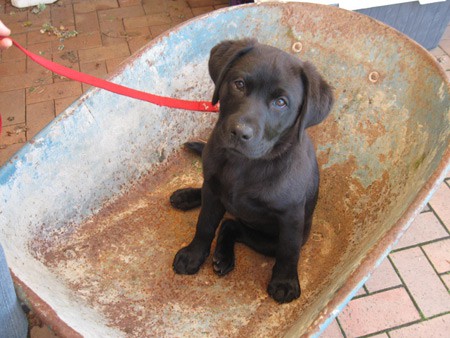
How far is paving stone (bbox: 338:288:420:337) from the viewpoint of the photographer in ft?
6.94

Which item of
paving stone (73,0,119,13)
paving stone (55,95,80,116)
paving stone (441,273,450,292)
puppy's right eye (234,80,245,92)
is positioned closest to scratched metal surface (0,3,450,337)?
puppy's right eye (234,80,245,92)

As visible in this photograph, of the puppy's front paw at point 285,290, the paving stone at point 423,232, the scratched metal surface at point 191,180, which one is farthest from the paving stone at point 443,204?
the puppy's front paw at point 285,290

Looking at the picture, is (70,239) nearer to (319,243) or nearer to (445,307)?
(319,243)

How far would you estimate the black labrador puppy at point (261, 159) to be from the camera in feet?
4.67

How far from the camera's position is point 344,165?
7.11 feet

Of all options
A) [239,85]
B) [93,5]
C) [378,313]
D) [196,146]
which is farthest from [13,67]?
[378,313]

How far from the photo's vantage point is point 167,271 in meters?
1.85

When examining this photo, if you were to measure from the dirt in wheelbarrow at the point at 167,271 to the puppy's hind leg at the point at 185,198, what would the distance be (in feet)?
0.11

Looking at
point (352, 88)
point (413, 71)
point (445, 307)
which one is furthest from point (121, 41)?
point (445, 307)

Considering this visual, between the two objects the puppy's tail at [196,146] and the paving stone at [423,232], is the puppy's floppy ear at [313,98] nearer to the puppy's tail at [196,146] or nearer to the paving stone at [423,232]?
the puppy's tail at [196,146]

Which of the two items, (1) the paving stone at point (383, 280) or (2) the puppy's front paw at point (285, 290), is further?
(1) the paving stone at point (383, 280)

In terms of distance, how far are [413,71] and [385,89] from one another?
0.50 ft

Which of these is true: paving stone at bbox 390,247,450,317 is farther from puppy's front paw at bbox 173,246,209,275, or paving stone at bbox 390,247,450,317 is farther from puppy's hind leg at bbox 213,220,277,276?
puppy's front paw at bbox 173,246,209,275

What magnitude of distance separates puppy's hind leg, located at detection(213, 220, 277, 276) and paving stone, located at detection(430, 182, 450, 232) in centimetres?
131
